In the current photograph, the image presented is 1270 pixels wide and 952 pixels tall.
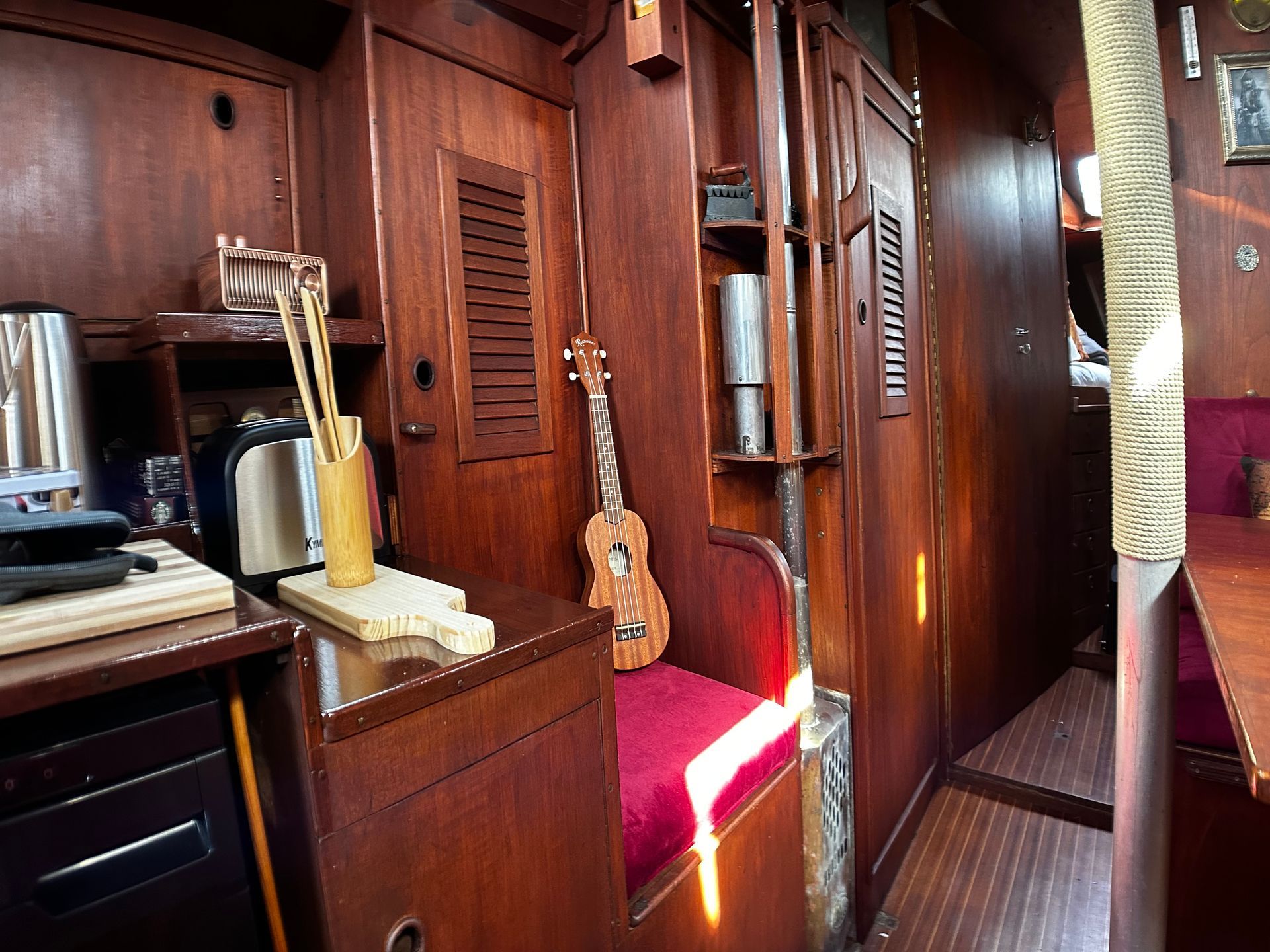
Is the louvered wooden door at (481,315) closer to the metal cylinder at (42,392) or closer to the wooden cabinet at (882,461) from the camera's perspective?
the metal cylinder at (42,392)

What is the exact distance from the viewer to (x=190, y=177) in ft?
4.76

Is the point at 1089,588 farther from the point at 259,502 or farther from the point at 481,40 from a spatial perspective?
the point at 259,502

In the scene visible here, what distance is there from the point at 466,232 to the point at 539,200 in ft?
0.85

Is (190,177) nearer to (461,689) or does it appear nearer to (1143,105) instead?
(461,689)

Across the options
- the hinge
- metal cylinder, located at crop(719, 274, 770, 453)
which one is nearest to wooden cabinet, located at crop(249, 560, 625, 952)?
the hinge

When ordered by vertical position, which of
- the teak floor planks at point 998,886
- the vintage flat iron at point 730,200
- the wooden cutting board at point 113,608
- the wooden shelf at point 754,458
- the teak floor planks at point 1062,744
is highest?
the vintage flat iron at point 730,200

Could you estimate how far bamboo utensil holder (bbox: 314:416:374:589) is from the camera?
3.53 feet

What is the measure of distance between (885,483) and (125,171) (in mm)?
1968

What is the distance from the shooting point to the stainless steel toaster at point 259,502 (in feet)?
3.87

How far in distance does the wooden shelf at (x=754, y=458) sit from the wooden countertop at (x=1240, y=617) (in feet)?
2.52

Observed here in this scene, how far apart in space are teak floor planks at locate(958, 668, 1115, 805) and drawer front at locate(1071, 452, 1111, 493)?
0.90 metres

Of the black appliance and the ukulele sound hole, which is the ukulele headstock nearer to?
the ukulele sound hole

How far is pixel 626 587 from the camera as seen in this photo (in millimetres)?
1814

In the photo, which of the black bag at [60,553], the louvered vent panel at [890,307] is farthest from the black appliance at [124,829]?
the louvered vent panel at [890,307]
